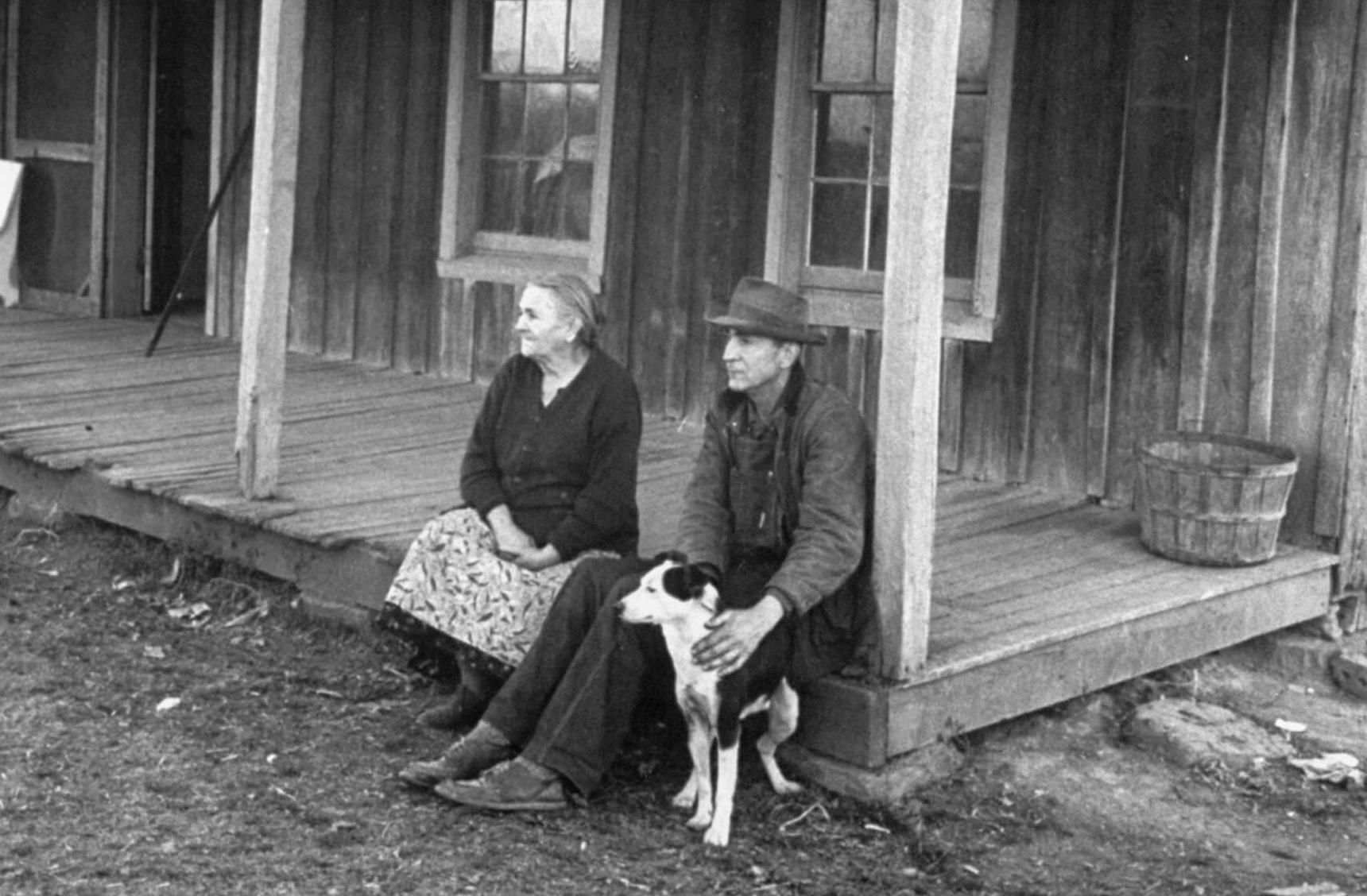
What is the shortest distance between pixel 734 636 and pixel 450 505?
7.98 ft

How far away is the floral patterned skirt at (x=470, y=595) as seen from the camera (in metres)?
5.74

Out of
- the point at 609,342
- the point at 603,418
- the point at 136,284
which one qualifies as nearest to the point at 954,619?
the point at 603,418

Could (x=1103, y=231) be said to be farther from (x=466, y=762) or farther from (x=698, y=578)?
(x=466, y=762)

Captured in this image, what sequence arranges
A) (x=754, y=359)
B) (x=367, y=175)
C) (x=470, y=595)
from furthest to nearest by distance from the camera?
(x=367, y=175)
(x=470, y=595)
(x=754, y=359)

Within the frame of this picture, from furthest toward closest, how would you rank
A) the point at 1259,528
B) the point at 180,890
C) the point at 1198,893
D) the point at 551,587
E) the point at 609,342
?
the point at 609,342 → the point at 1259,528 → the point at 551,587 → the point at 1198,893 → the point at 180,890

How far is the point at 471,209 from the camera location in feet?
32.5

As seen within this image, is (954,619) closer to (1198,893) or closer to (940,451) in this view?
(1198,893)

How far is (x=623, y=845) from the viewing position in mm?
5180

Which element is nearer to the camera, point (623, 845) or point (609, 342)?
point (623, 845)

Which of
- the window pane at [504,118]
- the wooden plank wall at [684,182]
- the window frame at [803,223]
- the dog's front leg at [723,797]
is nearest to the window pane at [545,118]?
the window pane at [504,118]

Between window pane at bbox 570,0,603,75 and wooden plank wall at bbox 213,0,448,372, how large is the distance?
786mm

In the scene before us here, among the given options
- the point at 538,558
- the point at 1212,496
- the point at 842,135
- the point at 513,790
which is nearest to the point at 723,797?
the point at 513,790

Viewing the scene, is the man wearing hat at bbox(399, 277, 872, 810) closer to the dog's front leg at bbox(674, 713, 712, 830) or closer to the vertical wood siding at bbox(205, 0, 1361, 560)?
the dog's front leg at bbox(674, 713, 712, 830)

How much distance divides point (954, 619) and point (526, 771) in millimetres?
1422
